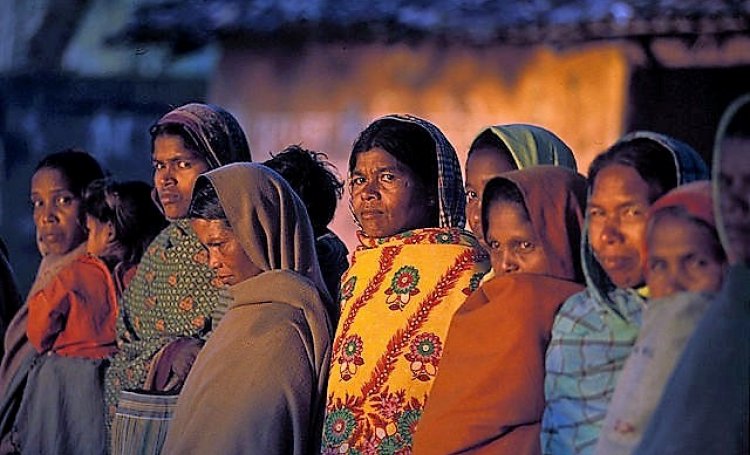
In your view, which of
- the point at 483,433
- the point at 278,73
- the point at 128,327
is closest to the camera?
the point at 483,433

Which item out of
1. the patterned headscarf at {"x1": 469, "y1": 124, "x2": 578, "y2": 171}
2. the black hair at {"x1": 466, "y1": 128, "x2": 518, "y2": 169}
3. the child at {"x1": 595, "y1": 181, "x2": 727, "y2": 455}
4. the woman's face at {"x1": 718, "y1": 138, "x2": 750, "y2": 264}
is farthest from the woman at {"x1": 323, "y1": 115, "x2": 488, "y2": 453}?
the woman's face at {"x1": 718, "y1": 138, "x2": 750, "y2": 264}

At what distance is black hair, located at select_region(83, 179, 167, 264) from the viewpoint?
7746 mm

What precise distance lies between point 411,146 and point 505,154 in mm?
347

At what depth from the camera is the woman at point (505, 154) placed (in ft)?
18.9

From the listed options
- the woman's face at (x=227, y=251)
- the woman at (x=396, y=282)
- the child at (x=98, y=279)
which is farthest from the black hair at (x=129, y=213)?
the woman at (x=396, y=282)

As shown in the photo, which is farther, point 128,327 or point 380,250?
point 128,327

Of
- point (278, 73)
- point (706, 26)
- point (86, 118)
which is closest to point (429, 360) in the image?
point (706, 26)

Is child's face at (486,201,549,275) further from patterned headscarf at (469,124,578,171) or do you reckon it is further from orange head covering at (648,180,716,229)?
orange head covering at (648,180,716,229)

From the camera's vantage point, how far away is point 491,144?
591 cm

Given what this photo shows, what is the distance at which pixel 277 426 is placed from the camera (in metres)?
5.99

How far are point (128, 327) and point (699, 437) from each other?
3.59 metres

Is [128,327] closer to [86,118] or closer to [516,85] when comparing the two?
[516,85]

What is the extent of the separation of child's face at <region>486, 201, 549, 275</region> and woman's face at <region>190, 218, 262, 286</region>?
52.8 inches

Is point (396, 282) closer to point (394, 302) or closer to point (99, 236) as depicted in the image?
point (394, 302)
